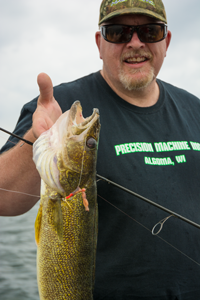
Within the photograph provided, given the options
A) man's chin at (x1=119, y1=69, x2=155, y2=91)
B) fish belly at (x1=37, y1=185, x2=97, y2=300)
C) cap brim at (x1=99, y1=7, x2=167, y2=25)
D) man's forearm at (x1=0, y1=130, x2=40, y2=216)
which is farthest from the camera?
man's chin at (x1=119, y1=69, x2=155, y2=91)

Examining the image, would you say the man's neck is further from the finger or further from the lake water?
the lake water

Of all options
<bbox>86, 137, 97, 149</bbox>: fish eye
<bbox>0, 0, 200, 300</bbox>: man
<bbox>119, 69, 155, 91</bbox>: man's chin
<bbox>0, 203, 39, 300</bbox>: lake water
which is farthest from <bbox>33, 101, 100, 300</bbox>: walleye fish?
<bbox>0, 203, 39, 300</bbox>: lake water

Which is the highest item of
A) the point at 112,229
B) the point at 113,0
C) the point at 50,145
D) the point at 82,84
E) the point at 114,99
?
the point at 113,0

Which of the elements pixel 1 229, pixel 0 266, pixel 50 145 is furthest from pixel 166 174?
pixel 1 229

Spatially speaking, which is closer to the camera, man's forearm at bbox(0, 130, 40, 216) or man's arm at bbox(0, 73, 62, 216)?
man's arm at bbox(0, 73, 62, 216)

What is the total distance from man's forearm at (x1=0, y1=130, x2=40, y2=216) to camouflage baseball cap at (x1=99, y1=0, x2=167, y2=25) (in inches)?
58.4

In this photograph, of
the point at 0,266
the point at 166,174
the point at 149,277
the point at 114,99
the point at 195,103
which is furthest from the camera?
the point at 0,266

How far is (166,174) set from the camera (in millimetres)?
2594

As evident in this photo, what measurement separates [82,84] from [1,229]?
1048 cm

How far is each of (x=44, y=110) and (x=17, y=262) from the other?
7726 millimetres

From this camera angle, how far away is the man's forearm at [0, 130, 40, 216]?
2.28 m

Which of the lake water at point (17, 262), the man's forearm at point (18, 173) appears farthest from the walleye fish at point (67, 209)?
the lake water at point (17, 262)

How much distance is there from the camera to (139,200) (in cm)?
239

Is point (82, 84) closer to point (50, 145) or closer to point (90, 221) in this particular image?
point (50, 145)
